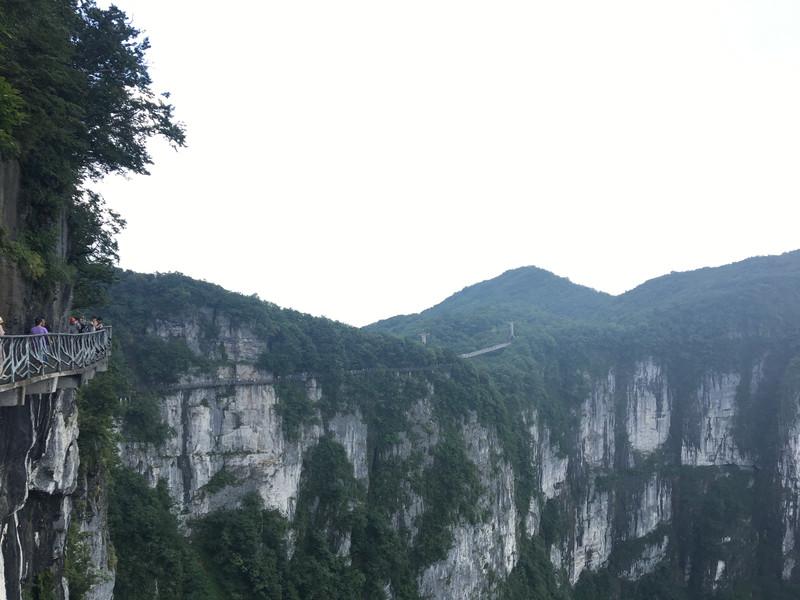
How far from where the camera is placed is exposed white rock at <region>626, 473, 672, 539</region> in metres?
52.9

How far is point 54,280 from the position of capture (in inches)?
428

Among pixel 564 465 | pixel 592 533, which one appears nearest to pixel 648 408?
pixel 564 465

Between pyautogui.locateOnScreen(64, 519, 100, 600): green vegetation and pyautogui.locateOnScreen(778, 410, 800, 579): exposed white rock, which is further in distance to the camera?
pyautogui.locateOnScreen(778, 410, 800, 579): exposed white rock

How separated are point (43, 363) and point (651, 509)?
189 ft

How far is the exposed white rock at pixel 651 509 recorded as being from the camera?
52.9m

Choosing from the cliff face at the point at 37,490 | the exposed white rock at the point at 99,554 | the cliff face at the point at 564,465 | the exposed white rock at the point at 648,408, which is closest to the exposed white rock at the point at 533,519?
the cliff face at the point at 564,465

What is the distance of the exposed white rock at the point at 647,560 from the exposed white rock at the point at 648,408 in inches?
348

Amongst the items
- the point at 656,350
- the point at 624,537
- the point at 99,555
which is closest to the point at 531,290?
the point at 656,350

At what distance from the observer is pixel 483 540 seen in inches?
1486

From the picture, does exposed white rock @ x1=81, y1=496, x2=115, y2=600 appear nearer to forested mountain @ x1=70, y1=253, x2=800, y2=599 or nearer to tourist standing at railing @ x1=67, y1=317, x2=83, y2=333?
forested mountain @ x1=70, y1=253, x2=800, y2=599

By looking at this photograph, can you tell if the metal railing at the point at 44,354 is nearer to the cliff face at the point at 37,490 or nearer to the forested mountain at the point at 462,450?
the cliff face at the point at 37,490

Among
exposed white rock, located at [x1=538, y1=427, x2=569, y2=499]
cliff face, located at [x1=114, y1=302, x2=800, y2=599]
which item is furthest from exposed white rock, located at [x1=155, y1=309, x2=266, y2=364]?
exposed white rock, located at [x1=538, y1=427, x2=569, y2=499]

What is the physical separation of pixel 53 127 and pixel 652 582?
60113mm

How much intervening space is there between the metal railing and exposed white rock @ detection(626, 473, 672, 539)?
5385cm
